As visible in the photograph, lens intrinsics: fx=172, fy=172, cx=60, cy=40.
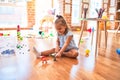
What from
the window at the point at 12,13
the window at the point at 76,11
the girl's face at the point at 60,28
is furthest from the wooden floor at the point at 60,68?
the window at the point at 76,11

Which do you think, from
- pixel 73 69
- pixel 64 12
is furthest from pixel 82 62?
pixel 64 12

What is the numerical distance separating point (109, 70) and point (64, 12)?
14.3ft

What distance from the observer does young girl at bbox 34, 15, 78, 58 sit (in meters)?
2.17

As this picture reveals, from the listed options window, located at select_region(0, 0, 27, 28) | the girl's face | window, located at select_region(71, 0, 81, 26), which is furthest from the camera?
window, located at select_region(71, 0, 81, 26)

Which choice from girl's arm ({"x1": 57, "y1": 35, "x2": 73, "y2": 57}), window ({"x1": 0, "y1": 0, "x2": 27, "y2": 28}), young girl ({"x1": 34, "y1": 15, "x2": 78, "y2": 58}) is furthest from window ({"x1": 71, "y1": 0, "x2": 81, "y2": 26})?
girl's arm ({"x1": 57, "y1": 35, "x2": 73, "y2": 57})

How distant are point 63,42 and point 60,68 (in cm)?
65

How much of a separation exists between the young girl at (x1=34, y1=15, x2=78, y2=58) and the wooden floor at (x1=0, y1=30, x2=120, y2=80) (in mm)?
89

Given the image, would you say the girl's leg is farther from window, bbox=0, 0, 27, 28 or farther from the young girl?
window, bbox=0, 0, 27, 28

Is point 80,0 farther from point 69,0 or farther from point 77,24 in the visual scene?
point 77,24

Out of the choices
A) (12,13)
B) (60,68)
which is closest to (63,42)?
(60,68)

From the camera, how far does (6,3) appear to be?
564cm

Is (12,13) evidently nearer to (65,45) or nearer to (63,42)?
(63,42)

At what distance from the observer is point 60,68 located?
174cm

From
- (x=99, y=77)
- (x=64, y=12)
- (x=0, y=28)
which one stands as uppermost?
(x=64, y=12)
